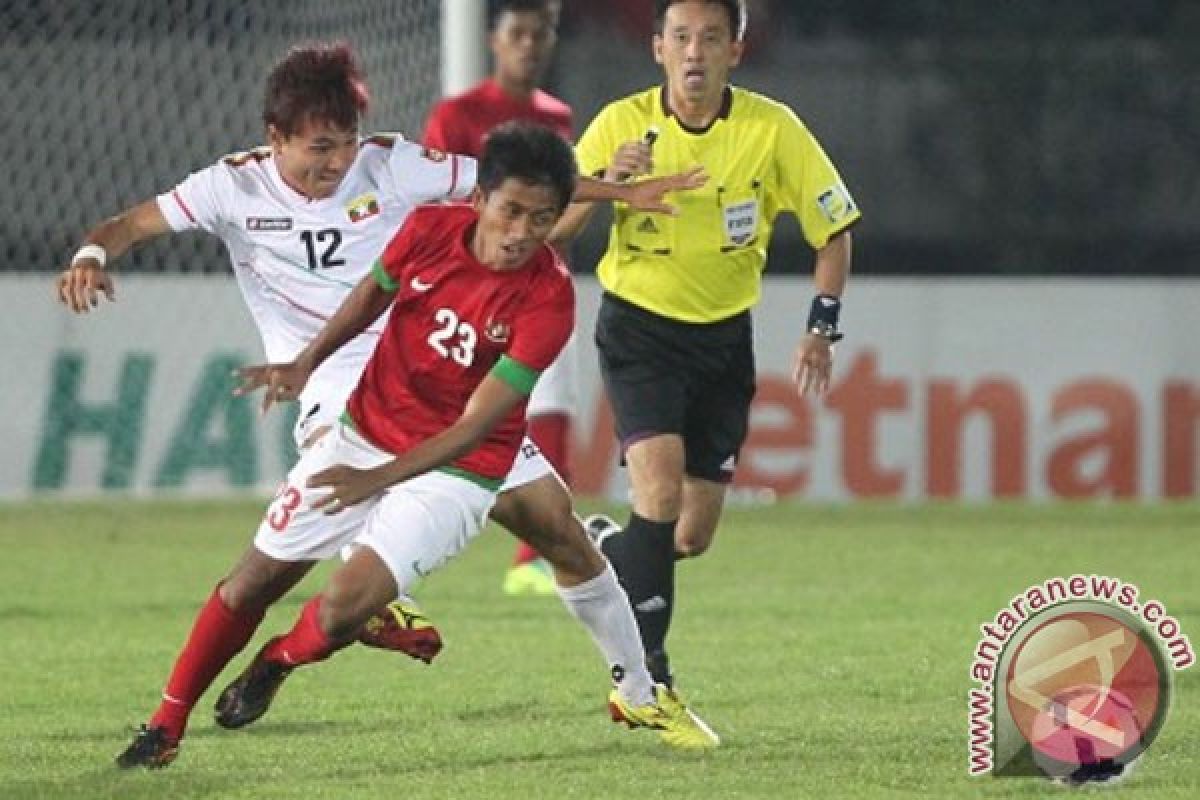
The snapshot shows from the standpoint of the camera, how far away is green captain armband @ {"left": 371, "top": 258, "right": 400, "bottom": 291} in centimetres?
726

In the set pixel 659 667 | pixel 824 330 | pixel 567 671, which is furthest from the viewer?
pixel 567 671

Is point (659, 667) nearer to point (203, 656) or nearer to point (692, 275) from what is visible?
→ point (692, 275)

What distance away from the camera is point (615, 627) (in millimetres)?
7715

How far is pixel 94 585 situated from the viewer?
40.2ft

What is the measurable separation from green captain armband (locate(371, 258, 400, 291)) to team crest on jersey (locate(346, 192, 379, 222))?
51.1 inches

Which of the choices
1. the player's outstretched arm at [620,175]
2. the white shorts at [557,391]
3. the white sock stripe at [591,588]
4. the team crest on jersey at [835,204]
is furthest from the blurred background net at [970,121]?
the white sock stripe at [591,588]

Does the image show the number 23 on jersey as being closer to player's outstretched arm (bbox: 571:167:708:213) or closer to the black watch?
player's outstretched arm (bbox: 571:167:708:213)

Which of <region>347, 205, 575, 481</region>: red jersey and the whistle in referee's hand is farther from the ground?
the whistle in referee's hand

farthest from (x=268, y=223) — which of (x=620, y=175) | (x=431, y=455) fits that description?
(x=431, y=455)

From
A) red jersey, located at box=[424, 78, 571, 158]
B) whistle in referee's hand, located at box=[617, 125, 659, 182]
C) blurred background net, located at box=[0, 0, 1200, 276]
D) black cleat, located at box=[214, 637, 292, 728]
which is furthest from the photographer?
blurred background net, located at box=[0, 0, 1200, 276]

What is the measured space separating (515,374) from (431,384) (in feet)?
0.91

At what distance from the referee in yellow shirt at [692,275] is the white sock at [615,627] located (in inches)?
17.0

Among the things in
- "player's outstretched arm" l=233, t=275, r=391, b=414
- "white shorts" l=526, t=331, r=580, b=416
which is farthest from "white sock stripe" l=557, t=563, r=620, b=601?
"white shorts" l=526, t=331, r=580, b=416

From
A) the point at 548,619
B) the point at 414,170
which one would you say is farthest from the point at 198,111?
the point at 414,170
